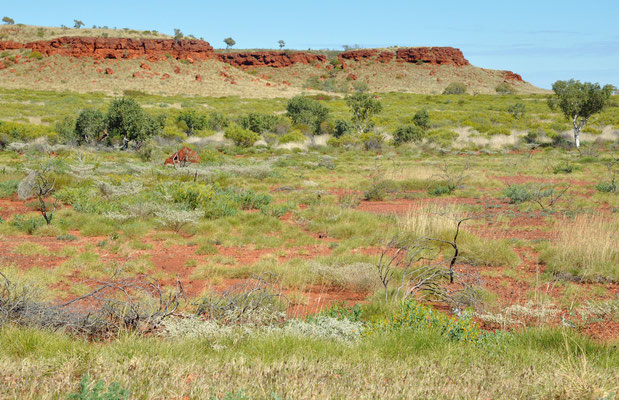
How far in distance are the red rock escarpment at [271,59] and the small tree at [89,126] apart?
59370 millimetres

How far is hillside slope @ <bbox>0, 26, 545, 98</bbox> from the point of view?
174 ft

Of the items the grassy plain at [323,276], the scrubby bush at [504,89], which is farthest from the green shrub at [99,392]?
the scrubby bush at [504,89]

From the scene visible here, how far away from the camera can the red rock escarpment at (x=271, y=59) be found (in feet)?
263

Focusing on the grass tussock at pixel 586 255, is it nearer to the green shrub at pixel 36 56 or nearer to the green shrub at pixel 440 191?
the green shrub at pixel 440 191

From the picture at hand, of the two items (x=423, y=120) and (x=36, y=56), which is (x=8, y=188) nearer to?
(x=423, y=120)

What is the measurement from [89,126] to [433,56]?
71.5 meters

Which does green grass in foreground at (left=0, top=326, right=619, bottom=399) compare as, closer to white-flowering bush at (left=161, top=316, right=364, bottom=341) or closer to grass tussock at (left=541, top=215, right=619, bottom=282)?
white-flowering bush at (left=161, top=316, right=364, bottom=341)

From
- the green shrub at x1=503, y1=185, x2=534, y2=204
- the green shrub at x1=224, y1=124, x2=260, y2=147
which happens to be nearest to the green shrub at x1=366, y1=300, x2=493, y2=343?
the green shrub at x1=503, y1=185, x2=534, y2=204

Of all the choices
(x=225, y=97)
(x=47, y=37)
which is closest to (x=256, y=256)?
(x=225, y=97)

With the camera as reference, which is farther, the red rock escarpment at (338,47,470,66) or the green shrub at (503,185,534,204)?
the red rock escarpment at (338,47,470,66)

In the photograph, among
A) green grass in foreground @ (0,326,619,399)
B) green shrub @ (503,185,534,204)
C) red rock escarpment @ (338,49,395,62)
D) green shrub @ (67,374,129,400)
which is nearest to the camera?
green shrub @ (67,374,129,400)

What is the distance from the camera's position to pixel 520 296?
6.23m

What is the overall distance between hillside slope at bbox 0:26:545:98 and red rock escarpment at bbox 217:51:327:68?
0.17 meters

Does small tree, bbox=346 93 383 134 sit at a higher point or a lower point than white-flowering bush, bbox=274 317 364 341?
higher
